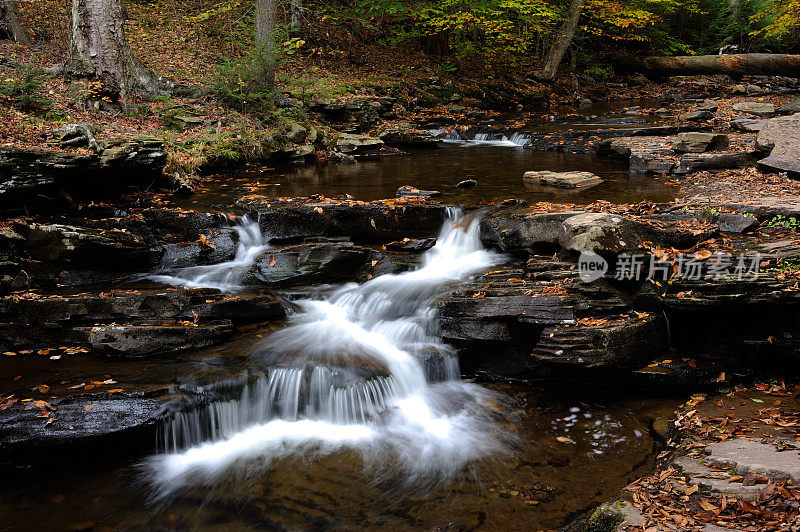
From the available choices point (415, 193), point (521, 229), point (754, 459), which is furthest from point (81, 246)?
point (754, 459)

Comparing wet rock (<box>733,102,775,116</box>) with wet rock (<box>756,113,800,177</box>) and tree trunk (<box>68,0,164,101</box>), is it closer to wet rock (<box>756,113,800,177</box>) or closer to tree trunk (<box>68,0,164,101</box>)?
wet rock (<box>756,113,800,177</box>)

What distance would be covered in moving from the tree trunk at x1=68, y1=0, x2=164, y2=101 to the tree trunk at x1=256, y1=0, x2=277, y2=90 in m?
3.15

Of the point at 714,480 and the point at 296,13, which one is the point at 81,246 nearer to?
the point at 714,480

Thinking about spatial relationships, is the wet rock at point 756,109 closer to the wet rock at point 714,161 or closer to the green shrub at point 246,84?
the wet rock at point 714,161

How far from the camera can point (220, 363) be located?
5.38m

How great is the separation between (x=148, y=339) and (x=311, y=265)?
231 centimetres

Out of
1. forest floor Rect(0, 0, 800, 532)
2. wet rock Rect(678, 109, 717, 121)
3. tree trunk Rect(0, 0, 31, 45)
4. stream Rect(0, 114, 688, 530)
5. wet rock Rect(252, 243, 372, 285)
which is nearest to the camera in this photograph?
forest floor Rect(0, 0, 800, 532)

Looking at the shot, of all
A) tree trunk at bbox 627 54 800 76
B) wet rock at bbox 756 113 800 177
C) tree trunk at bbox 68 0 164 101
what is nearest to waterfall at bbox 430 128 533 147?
wet rock at bbox 756 113 800 177

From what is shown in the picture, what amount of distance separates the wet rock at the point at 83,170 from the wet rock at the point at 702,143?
10462mm

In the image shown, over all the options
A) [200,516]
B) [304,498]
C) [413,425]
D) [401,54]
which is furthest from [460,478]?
[401,54]

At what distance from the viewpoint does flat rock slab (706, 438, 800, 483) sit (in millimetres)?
3227

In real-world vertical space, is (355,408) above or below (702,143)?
below

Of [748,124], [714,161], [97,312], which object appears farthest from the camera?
[748,124]

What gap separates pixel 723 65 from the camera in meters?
23.5
